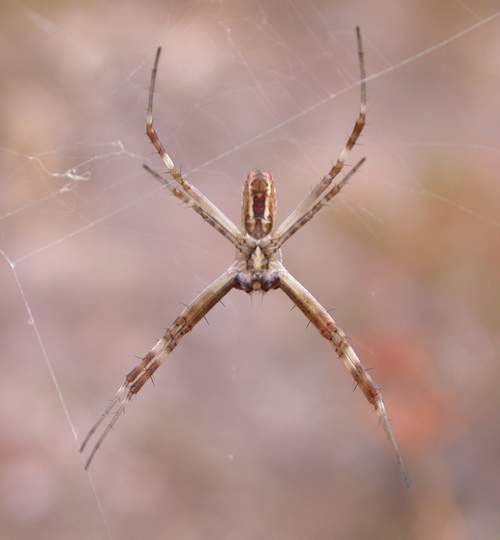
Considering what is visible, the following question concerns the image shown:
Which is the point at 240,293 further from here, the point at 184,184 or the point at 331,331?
the point at 184,184

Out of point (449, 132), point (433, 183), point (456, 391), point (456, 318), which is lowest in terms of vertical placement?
point (456, 391)

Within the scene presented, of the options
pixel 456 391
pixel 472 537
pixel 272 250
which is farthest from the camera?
pixel 456 391

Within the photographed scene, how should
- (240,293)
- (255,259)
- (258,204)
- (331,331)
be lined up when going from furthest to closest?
(240,293) → (331,331) → (255,259) → (258,204)

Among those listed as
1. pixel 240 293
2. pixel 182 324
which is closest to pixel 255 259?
pixel 182 324

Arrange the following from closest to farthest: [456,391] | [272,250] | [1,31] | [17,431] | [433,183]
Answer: [272,250] → [17,431] → [456,391] → [433,183] → [1,31]

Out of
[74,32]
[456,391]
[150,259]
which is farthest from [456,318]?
[74,32]

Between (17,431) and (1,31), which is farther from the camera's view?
(1,31)

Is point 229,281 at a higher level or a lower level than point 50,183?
lower

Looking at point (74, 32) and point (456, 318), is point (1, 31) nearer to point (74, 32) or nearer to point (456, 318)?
point (74, 32)
